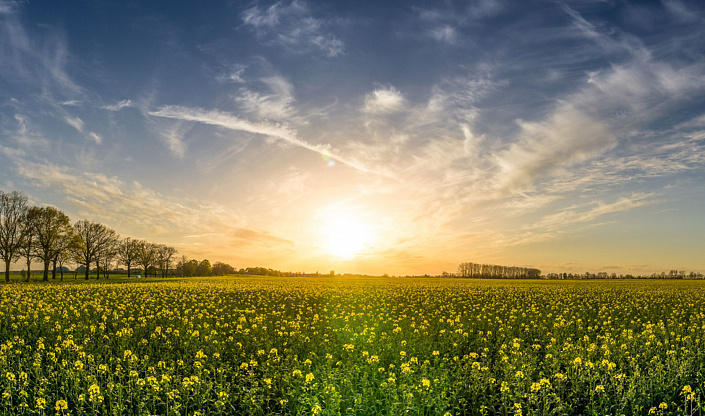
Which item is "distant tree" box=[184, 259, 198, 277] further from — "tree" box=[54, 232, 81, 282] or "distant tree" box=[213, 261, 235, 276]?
"tree" box=[54, 232, 81, 282]

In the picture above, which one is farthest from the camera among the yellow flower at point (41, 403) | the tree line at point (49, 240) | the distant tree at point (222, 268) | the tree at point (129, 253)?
the distant tree at point (222, 268)

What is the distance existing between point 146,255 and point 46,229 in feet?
135

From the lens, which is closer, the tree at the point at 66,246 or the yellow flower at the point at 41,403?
the yellow flower at the point at 41,403

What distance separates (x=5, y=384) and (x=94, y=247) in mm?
82092

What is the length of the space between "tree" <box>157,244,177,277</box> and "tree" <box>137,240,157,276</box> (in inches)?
152

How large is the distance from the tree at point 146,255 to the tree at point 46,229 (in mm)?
34488

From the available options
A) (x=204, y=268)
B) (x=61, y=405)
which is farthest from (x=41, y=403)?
(x=204, y=268)

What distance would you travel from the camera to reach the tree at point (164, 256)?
4387 inches

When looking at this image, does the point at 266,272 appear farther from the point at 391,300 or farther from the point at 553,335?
the point at 553,335

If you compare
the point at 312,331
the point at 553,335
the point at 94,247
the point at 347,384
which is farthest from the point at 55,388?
the point at 94,247

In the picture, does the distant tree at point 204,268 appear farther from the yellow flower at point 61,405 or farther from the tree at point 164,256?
the yellow flower at point 61,405

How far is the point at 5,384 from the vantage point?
9.21 meters

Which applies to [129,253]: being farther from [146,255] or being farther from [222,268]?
[222,268]

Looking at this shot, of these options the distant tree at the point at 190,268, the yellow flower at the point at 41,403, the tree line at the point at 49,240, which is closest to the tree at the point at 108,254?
the tree line at the point at 49,240
